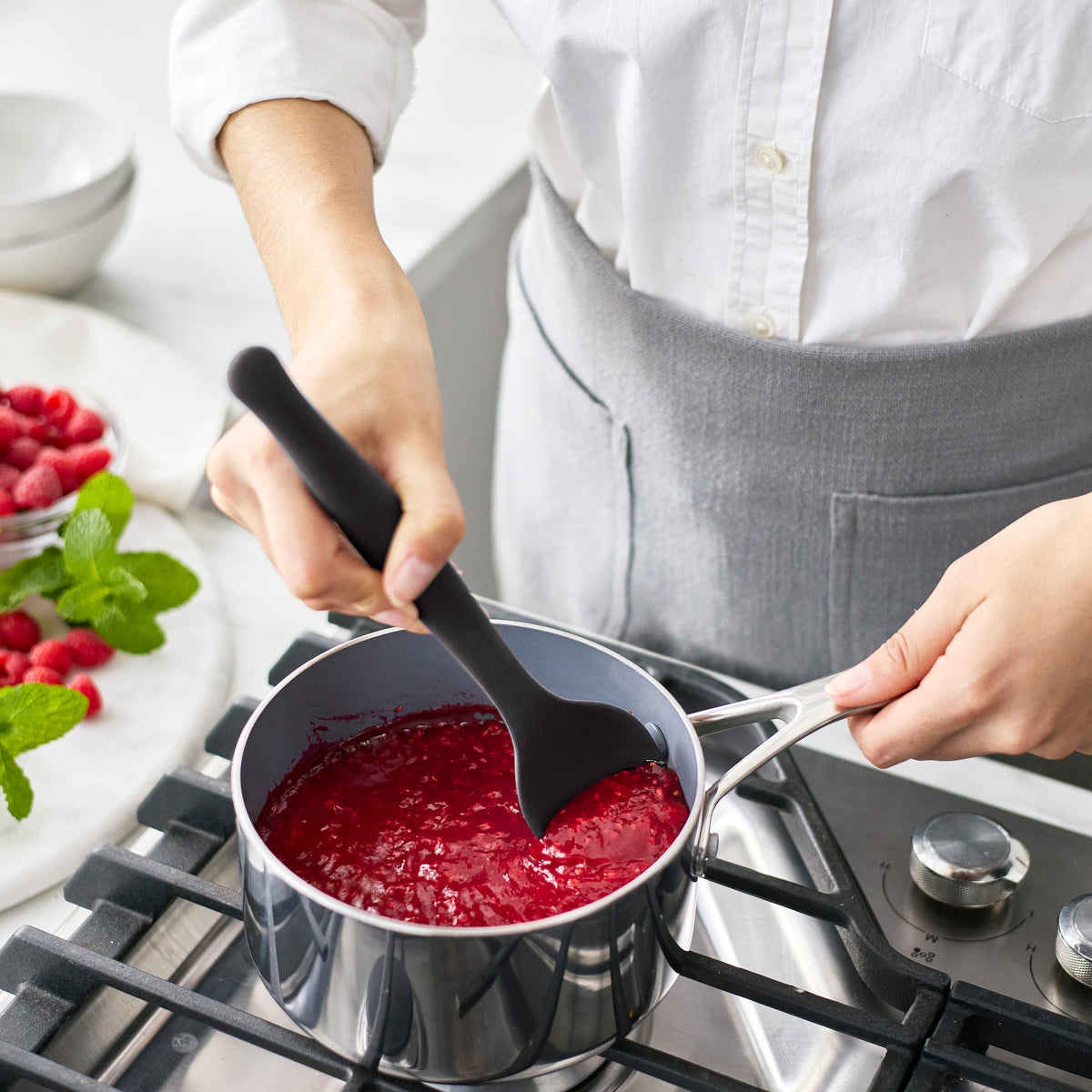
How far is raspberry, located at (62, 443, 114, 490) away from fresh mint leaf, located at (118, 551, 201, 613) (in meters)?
0.12

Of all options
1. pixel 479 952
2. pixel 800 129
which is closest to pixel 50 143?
pixel 800 129

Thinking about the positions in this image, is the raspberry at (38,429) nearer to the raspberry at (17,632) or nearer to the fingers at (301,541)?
the raspberry at (17,632)

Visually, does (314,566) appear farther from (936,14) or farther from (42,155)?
(42,155)

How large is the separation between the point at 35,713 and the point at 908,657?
470mm

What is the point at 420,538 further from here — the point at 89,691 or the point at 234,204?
the point at 234,204

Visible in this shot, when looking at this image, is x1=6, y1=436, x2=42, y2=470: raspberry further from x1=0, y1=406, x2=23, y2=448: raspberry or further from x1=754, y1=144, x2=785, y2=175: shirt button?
x1=754, y1=144, x2=785, y2=175: shirt button

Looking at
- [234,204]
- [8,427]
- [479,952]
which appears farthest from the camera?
[234,204]

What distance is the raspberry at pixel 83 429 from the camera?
927 millimetres

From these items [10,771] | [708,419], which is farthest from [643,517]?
[10,771]

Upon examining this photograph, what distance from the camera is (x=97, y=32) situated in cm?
164

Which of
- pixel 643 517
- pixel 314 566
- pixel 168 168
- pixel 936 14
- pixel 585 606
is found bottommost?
A: pixel 585 606

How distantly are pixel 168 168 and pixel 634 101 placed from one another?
860 millimetres

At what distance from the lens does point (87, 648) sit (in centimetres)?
79

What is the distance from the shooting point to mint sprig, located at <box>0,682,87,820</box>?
2.15 ft
